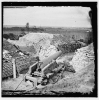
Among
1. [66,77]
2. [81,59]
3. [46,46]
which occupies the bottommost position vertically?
[66,77]

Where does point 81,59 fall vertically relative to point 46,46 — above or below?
below

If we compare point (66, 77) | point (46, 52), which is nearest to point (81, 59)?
point (66, 77)

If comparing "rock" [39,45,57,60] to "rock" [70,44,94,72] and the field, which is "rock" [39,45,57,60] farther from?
"rock" [70,44,94,72]

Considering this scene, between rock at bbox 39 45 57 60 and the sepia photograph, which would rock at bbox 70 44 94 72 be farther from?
rock at bbox 39 45 57 60

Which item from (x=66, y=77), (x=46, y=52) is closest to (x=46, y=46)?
(x=46, y=52)

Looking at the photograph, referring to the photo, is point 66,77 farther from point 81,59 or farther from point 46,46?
point 46,46

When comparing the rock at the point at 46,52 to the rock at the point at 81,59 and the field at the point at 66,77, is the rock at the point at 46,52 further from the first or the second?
the rock at the point at 81,59

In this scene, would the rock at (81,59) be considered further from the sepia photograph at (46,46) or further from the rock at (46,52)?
the rock at (46,52)

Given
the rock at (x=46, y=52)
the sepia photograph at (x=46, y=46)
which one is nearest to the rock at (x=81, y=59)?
the sepia photograph at (x=46, y=46)

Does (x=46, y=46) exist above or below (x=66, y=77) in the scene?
above

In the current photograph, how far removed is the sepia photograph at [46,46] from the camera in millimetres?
1608

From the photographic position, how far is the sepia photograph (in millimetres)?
1608

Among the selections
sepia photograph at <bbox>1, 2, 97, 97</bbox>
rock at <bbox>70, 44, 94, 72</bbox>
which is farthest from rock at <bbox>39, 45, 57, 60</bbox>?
rock at <bbox>70, 44, 94, 72</bbox>

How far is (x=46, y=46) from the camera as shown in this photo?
164cm
